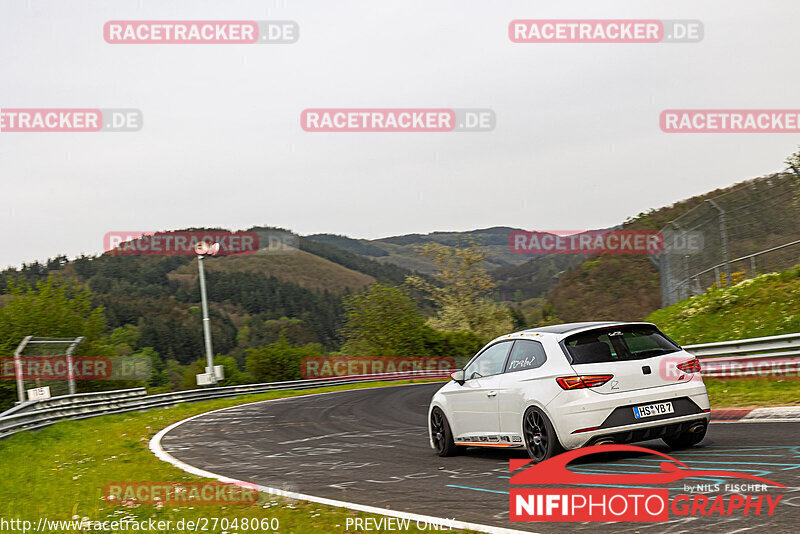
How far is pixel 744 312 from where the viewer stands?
18.7 meters

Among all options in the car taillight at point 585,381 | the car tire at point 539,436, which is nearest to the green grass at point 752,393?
the car taillight at point 585,381

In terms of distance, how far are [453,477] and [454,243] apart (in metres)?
74.1

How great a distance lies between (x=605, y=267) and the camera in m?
74.1

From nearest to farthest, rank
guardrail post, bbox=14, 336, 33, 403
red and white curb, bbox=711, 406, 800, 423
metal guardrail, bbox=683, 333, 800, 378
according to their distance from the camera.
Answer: red and white curb, bbox=711, 406, 800, 423, metal guardrail, bbox=683, 333, 800, 378, guardrail post, bbox=14, 336, 33, 403

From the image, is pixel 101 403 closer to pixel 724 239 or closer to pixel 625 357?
pixel 724 239

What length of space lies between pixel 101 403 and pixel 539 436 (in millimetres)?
21157

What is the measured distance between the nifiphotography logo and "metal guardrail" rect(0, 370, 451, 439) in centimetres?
1361

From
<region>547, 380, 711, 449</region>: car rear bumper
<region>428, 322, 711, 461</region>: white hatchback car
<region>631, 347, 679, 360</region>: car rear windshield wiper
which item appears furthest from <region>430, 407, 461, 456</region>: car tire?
<region>631, 347, 679, 360</region>: car rear windshield wiper

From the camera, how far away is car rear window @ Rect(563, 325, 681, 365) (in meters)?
8.21

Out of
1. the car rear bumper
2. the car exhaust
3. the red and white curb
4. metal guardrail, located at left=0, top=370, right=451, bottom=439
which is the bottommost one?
metal guardrail, located at left=0, top=370, right=451, bottom=439

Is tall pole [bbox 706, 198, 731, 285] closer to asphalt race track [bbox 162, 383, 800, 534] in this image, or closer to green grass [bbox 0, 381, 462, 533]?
asphalt race track [bbox 162, 383, 800, 534]
